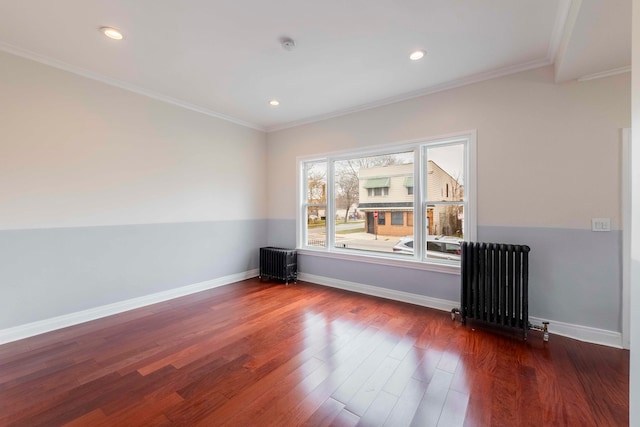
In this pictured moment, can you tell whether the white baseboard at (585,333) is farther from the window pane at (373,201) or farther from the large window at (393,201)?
the window pane at (373,201)

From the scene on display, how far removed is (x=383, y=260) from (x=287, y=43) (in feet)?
9.53

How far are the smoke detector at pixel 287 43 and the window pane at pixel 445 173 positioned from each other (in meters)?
2.14

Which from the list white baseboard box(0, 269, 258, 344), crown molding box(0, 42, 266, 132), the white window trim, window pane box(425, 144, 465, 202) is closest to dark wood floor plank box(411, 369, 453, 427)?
the white window trim

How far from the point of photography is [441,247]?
11.7 ft

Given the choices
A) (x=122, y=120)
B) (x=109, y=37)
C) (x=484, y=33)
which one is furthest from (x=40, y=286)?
(x=484, y=33)

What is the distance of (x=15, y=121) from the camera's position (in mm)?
2656

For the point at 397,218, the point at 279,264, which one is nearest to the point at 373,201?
the point at 397,218

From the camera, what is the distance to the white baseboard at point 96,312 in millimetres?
2684

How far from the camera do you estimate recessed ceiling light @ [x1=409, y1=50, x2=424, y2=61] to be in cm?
269

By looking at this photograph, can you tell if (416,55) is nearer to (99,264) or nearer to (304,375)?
(304,375)

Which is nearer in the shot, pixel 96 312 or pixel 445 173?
pixel 96 312

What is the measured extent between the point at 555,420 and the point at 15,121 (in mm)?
4996

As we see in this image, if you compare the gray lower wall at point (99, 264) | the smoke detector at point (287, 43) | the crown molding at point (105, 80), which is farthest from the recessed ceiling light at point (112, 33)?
the gray lower wall at point (99, 264)

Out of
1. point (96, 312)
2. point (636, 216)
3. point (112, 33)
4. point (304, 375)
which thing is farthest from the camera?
point (96, 312)
